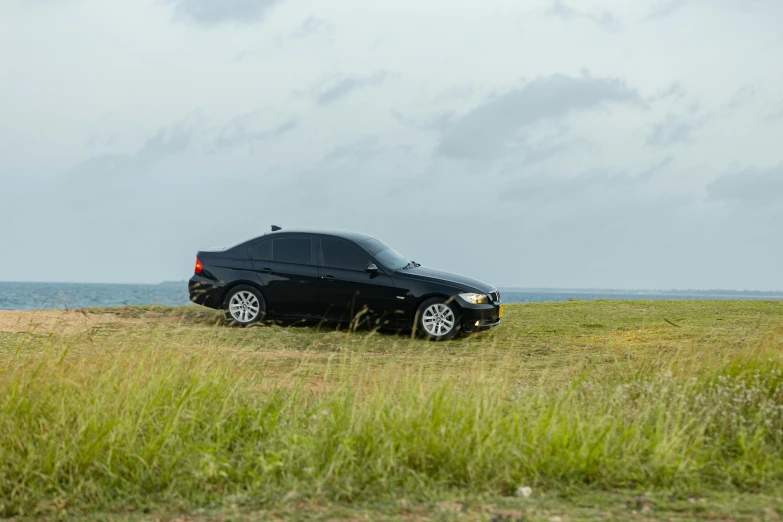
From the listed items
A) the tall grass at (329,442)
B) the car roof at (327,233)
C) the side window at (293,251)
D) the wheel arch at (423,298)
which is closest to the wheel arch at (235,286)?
the side window at (293,251)

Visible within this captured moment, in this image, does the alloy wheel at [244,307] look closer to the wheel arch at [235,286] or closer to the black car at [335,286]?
the black car at [335,286]

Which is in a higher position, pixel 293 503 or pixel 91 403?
pixel 91 403

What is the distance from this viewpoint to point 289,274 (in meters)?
13.2

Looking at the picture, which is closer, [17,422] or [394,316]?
[17,422]

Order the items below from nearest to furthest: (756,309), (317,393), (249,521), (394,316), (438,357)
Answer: (249,521), (317,393), (438,357), (394,316), (756,309)

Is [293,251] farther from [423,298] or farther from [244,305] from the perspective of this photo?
[423,298]

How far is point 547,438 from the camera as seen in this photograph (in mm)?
4984

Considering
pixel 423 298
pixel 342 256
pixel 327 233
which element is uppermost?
pixel 327 233

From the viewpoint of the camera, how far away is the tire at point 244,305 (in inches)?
527

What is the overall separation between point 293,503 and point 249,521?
34 centimetres

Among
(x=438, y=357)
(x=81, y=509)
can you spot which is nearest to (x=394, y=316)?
(x=438, y=357)

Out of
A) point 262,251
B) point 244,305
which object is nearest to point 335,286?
point 262,251

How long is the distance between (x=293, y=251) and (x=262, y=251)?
55 cm

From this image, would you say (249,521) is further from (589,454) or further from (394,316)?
(394,316)
